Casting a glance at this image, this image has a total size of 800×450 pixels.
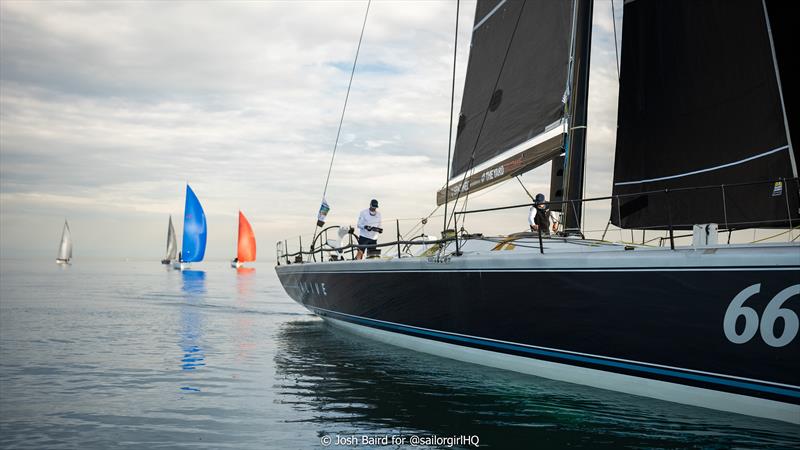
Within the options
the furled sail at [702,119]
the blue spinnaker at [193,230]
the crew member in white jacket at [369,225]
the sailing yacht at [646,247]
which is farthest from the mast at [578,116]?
the blue spinnaker at [193,230]

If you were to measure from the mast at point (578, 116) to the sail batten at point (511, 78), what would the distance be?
217 millimetres

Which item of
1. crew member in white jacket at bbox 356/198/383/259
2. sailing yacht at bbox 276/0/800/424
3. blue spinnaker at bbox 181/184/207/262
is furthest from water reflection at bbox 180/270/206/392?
blue spinnaker at bbox 181/184/207/262

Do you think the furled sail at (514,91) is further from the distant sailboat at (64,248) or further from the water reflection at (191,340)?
the distant sailboat at (64,248)

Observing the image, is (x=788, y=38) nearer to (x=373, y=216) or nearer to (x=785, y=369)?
(x=785, y=369)

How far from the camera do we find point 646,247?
656 cm

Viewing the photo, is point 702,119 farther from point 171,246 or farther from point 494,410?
point 171,246

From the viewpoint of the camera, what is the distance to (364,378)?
→ 321 inches

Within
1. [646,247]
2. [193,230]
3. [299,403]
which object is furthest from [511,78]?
[193,230]

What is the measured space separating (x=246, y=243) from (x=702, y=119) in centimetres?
5511

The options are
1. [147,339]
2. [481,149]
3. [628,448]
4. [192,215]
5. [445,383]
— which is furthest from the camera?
[192,215]

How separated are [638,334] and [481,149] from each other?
484 centimetres

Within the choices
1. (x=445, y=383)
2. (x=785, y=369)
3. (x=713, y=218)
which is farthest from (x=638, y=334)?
→ (x=445, y=383)

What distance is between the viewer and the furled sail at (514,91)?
9.32 meters

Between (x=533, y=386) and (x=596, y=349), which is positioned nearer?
(x=596, y=349)
